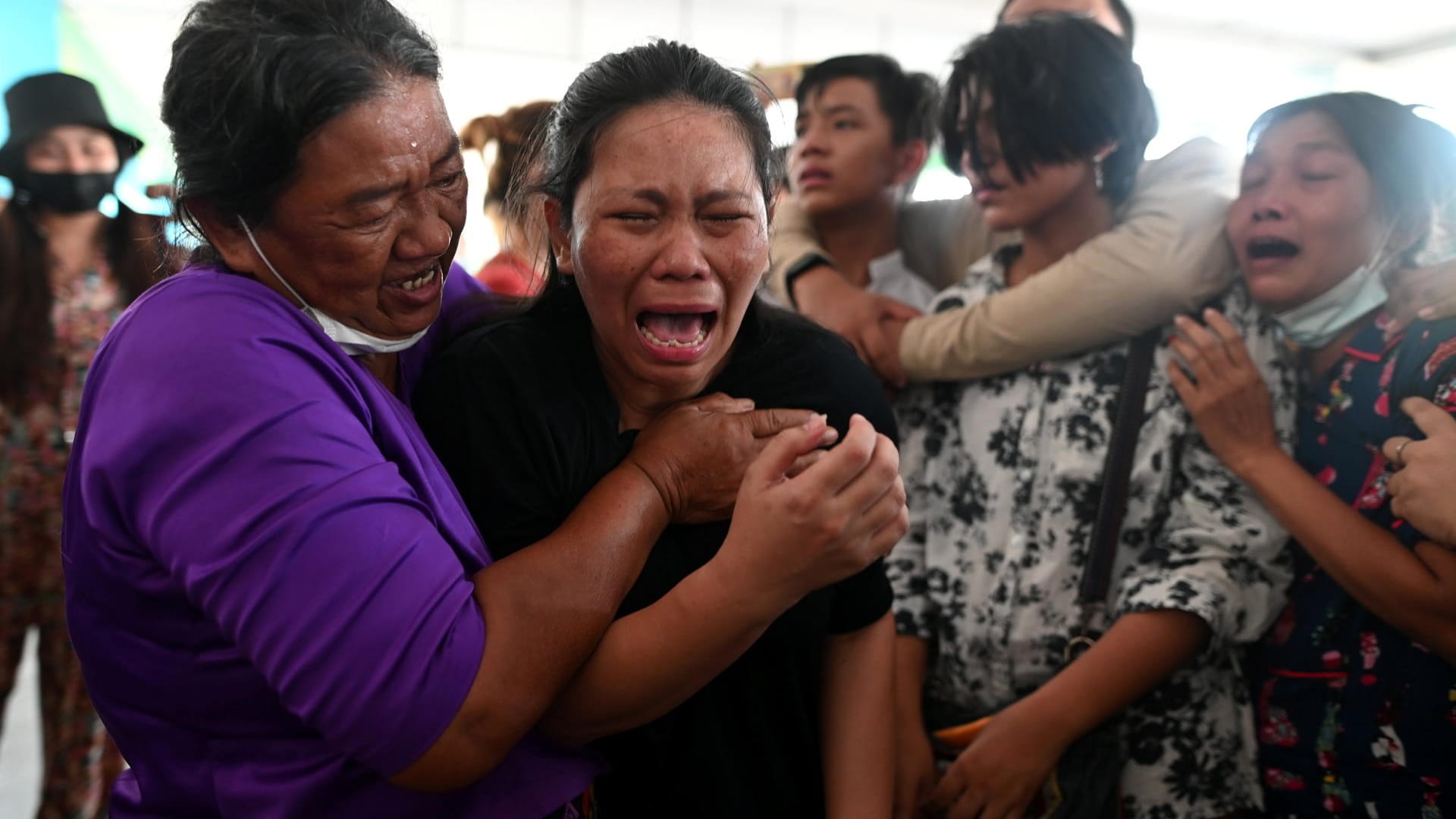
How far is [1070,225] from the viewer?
1.77 metres

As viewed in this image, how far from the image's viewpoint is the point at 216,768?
987mm

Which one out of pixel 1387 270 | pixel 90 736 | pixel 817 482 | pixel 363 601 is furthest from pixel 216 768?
pixel 90 736

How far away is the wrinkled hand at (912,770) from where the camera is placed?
155 cm

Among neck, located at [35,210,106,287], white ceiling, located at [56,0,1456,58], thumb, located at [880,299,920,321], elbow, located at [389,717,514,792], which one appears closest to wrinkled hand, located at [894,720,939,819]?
thumb, located at [880,299,920,321]

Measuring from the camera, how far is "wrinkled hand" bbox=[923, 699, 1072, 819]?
4.81 feet

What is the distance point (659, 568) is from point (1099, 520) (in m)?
0.72

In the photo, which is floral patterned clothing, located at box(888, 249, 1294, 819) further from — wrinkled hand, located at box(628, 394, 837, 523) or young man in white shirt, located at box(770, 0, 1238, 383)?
wrinkled hand, located at box(628, 394, 837, 523)

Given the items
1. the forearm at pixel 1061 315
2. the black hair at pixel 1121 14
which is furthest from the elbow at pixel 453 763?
the black hair at pixel 1121 14

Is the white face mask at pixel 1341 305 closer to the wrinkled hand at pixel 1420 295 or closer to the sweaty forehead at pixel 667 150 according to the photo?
the wrinkled hand at pixel 1420 295

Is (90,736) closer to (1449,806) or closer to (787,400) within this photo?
(787,400)

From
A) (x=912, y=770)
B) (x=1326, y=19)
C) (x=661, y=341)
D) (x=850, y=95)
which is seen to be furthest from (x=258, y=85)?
(x=1326, y=19)

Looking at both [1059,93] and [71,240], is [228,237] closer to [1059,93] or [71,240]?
[1059,93]

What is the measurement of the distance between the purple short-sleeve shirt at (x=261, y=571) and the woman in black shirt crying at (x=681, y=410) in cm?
14

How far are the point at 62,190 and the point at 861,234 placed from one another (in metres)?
2.26
